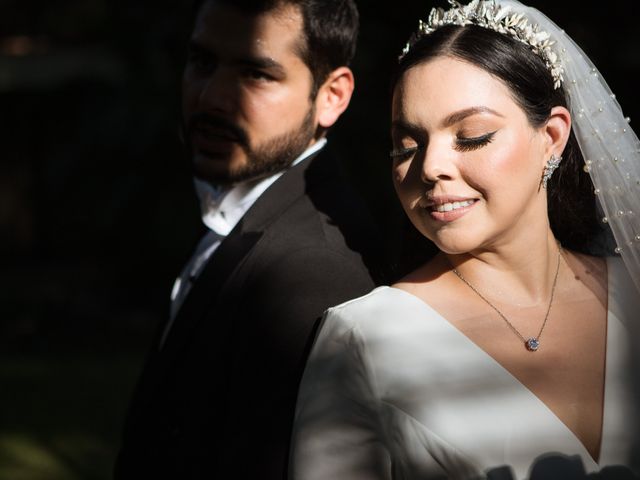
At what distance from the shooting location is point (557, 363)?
6.61ft

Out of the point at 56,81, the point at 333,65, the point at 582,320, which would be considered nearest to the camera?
the point at 582,320

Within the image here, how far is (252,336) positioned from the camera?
2.25 m

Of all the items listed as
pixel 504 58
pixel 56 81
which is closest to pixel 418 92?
pixel 504 58

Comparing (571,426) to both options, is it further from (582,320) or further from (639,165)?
(639,165)

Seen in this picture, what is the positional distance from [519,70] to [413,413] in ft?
2.54

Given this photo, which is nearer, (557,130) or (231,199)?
(557,130)

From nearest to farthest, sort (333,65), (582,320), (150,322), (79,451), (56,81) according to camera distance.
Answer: (582,320)
(333,65)
(79,451)
(150,322)
(56,81)

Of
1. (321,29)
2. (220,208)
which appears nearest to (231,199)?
(220,208)

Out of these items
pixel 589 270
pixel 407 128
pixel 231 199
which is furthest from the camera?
pixel 231 199

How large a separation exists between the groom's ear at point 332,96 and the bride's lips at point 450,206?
889mm

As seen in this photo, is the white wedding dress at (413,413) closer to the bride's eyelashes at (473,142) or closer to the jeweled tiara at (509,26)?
the bride's eyelashes at (473,142)

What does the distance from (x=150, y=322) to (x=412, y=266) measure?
632 cm

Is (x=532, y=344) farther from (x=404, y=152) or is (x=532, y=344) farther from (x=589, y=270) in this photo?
(x=404, y=152)

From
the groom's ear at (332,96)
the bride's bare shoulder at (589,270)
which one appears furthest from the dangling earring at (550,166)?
the groom's ear at (332,96)
